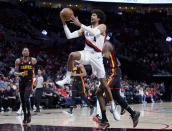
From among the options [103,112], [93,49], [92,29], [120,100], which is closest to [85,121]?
[120,100]

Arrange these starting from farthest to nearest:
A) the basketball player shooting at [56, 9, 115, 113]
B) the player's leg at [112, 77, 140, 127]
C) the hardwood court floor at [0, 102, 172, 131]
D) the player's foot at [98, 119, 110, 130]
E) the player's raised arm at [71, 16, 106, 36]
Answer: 1. the hardwood court floor at [0, 102, 172, 131]
2. the player's leg at [112, 77, 140, 127]
3. the player's foot at [98, 119, 110, 130]
4. the basketball player shooting at [56, 9, 115, 113]
5. the player's raised arm at [71, 16, 106, 36]

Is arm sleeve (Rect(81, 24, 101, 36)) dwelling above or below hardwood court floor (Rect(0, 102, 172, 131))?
above

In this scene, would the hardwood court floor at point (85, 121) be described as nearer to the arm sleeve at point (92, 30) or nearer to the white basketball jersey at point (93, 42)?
the white basketball jersey at point (93, 42)

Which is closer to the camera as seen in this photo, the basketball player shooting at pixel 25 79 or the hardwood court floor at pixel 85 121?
the hardwood court floor at pixel 85 121

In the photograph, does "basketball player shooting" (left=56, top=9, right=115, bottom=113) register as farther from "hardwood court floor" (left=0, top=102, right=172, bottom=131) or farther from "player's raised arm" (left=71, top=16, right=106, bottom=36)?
"hardwood court floor" (left=0, top=102, right=172, bottom=131)

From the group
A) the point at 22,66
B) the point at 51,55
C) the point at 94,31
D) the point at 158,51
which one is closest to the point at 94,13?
the point at 94,31

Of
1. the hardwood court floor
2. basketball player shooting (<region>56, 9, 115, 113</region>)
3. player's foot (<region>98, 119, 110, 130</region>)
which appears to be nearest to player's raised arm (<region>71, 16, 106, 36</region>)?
basketball player shooting (<region>56, 9, 115, 113</region>)

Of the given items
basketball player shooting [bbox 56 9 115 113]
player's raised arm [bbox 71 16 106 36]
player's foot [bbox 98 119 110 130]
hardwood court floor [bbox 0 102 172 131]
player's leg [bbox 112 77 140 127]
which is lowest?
hardwood court floor [bbox 0 102 172 131]

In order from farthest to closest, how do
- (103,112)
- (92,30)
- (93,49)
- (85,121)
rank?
(85,121), (103,112), (93,49), (92,30)

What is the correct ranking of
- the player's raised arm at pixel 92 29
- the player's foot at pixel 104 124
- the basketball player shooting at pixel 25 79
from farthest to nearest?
the basketball player shooting at pixel 25 79, the player's foot at pixel 104 124, the player's raised arm at pixel 92 29

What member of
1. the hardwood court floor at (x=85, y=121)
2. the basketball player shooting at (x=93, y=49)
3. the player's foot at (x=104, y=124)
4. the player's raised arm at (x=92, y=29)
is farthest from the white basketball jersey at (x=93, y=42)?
the hardwood court floor at (x=85, y=121)

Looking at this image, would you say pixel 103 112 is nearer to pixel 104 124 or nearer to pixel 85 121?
pixel 104 124

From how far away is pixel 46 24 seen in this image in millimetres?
26828

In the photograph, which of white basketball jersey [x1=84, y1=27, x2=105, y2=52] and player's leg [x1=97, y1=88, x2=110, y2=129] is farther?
player's leg [x1=97, y1=88, x2=110, y2=129]
